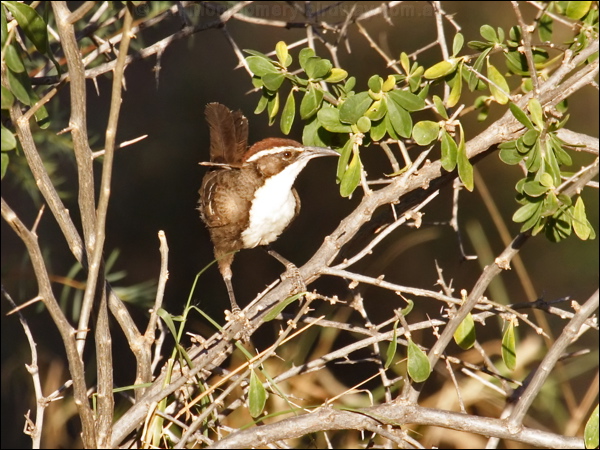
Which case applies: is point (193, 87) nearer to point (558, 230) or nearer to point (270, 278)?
point (270, 278)

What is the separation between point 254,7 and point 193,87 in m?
1.25

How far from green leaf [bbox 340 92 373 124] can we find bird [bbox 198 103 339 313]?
1.25m

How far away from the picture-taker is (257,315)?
2.66m

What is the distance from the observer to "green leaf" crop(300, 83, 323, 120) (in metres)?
2.60

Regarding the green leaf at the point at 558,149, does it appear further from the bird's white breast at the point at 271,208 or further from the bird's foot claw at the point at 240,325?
the bird's white breast at the point at 271,208

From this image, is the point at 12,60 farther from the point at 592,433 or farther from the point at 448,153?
the point at 592,433

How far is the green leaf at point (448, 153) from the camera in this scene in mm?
2393

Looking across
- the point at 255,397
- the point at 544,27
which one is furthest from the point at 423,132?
the point at 255,397

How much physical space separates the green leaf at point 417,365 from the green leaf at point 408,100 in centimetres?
77

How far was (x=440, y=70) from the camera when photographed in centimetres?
251

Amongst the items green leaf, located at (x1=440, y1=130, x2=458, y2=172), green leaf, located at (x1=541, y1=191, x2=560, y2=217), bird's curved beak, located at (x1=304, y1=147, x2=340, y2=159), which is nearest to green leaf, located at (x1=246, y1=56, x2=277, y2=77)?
green leaf, located at (x1=440, y1=130, x2=458, y2=172)

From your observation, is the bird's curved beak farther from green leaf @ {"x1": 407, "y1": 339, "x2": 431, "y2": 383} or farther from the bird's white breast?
green leaf @ {"x1": 407, "y1": 339, "x2": 431, "y2": 383}

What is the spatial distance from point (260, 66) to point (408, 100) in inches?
20.6

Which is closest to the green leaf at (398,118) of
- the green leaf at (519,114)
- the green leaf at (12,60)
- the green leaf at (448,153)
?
the green leaf at (448,153)
